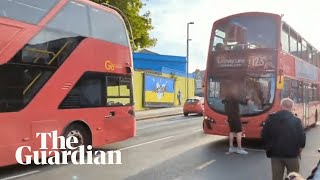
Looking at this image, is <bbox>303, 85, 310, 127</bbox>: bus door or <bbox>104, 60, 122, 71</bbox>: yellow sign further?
<bbox>303, 85, 310, 127</bbox>: bus door

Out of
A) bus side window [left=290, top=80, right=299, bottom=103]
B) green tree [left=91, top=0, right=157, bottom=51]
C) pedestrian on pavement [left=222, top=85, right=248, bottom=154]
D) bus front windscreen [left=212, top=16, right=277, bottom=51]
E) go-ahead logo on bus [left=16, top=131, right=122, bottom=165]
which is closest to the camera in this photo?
go-ahead logo on bus [left=16, top=131, right=122, bottom=165]

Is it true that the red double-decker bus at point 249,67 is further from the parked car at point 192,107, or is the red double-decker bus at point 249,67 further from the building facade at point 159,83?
the building facade at point 159,83

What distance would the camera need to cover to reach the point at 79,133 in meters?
11.0

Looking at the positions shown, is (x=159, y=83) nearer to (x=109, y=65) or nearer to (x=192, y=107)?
(x=192, y=107)

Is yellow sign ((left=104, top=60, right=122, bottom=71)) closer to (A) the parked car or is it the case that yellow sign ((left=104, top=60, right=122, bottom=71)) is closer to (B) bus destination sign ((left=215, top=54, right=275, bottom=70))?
(B) bus destination sign ((left=215, top=54, right=275, bottom=70))

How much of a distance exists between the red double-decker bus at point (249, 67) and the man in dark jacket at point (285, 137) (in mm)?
6707

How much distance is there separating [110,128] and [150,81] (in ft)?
84.5

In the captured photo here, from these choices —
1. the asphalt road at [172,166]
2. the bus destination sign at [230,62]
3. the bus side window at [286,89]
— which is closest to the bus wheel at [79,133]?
the asphalt road at [172,166]

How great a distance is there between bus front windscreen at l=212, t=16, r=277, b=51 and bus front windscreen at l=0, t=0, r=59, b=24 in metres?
6.25

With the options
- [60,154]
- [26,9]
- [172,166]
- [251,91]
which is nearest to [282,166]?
[172,166]

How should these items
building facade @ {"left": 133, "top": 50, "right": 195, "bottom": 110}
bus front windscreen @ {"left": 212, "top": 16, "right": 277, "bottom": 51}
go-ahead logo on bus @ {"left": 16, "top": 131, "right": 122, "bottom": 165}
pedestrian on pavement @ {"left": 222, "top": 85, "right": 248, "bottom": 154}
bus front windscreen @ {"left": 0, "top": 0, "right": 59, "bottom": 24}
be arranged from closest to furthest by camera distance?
1. bus front windscreen @ {"left": 0, "top": 0, "right": 59, "bottom": 24}
2. go-ahead logo on bus @ {"left": 16, "top": 131, "right": 122, "bottom": 165}
3. pedestrian on pavement @ {"left": 222, "top": 85, "right": 248, "bottom": 154}
4. bus front windscreen @ {"left": 212, "top": 16, "right": 277, "bottom": 51}
5. building facade @ {"left": 133, "top": 50, "right": 195, "bottom": 110}

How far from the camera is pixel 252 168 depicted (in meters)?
10.4

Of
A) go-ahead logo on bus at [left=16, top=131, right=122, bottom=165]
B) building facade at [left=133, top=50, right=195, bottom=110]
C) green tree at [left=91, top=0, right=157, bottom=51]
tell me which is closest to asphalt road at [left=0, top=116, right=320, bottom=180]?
go-ahead logo on bus at [left=16, top=131, right=122, bottom=165]

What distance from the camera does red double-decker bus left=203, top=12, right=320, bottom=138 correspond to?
13.7 m
